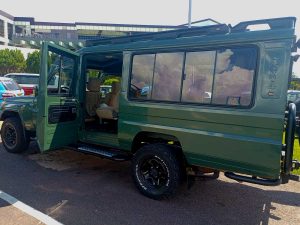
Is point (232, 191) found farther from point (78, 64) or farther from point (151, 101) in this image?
point (78, 64)

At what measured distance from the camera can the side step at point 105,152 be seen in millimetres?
4711

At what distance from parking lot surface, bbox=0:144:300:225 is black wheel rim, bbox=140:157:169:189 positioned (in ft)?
0.91

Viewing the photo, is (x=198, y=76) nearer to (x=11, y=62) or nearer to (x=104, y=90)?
(x=104, y=90)

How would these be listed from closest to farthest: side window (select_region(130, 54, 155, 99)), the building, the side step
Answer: side window (select_region(130, 54, 155, 99)), the side step, the building

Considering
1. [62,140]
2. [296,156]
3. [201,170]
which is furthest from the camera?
[296,156]

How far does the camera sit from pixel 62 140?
523cm

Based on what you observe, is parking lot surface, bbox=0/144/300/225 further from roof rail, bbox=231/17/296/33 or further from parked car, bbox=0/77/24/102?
parked car, bbox=0/77/24/102

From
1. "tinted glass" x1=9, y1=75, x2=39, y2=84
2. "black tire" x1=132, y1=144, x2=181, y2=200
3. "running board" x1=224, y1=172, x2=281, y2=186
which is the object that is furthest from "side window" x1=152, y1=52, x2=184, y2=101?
"tinted glass" x1=9, y1=75, x2=39, y2=84

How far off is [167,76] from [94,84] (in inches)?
91.3

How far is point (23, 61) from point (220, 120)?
37.2m

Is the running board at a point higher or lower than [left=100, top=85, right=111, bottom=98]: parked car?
lower

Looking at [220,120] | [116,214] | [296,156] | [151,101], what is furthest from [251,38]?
[296,156]

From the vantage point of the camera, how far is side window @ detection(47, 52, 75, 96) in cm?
516

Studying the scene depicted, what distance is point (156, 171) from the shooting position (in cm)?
436
